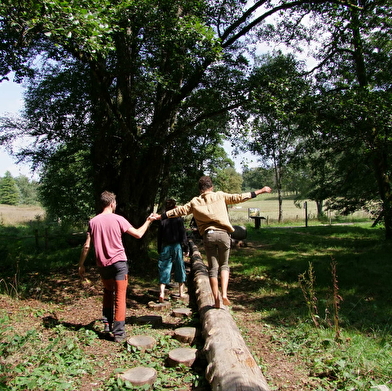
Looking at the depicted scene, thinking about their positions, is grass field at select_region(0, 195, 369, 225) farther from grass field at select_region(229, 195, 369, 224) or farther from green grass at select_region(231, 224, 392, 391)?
green grass at select_region(231, 224, 392, 391)

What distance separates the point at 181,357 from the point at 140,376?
2.08ft

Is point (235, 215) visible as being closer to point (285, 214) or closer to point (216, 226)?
point (285, 214)

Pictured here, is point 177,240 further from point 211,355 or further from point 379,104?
point 379,104

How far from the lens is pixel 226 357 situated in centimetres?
347

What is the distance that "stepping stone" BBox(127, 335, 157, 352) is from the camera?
430cm

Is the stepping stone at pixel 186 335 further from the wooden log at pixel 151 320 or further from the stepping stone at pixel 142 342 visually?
the wooden log at pixel 151 320

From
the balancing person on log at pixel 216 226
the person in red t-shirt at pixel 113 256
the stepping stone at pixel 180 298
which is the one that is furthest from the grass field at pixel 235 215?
the balancing person on log at pixel 216 226

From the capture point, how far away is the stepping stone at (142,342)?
430cm

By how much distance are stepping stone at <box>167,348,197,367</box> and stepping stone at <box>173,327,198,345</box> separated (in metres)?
0.49

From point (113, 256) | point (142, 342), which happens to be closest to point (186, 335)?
point (142, 342)

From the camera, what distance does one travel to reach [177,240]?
21.9 ft

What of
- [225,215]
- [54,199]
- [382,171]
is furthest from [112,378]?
[54,199]

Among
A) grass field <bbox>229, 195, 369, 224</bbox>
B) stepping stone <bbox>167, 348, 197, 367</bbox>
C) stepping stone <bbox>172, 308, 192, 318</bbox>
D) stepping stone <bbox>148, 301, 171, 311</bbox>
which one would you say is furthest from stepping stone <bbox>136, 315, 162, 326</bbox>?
grass field <bbox>229, 195, 369, 224</bbox>

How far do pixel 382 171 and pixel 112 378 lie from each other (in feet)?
44.7
